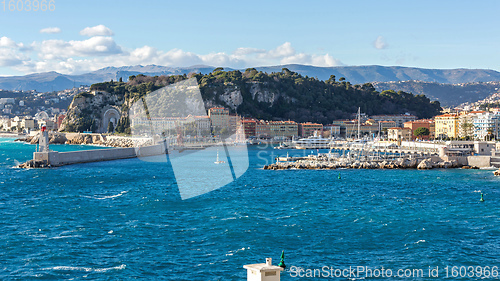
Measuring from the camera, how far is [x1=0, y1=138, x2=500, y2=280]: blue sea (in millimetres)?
11000

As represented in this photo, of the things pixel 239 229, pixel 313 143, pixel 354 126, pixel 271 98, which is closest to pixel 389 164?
pixel 239 229

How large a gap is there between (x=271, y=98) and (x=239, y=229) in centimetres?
7737

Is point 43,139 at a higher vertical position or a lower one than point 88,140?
higher

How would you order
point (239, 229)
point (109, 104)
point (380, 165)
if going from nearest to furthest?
point (239, 229) < point (380, 165) < point (109, 104)

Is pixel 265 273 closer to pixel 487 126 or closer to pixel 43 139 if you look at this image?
pixel 43 139

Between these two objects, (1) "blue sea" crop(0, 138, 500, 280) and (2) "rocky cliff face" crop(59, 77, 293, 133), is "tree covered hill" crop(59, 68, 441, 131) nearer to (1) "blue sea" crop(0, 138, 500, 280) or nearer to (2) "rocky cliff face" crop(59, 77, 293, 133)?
(2) "rocky cliff face" crop(59, 77, 293, 133)

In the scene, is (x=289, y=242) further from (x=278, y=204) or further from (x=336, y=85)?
(x=336, y=85)

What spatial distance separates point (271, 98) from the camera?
9088cm

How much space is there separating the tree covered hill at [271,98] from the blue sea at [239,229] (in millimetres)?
54205

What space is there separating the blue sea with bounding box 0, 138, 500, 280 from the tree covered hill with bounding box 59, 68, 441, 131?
5421 cm

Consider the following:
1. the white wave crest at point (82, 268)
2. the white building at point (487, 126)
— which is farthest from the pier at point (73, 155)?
the white building at point (487, 126)

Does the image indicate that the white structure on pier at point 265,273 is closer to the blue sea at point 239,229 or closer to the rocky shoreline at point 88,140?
the blue sea at point 239,229

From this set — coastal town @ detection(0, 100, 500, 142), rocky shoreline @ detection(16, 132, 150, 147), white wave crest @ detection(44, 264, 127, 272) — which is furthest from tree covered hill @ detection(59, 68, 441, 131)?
white wave crest @ detection(44, 264, 127, 272)

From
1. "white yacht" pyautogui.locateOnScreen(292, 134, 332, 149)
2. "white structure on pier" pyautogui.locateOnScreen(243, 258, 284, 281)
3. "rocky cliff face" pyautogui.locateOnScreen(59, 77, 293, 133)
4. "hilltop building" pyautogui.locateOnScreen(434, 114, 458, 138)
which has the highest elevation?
"rocky cliff face" pyautogui.locateOnScreen(59, 77, 293, 133)
